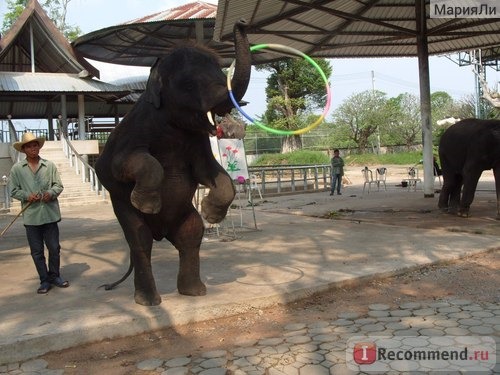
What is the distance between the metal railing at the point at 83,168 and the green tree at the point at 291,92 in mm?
20592

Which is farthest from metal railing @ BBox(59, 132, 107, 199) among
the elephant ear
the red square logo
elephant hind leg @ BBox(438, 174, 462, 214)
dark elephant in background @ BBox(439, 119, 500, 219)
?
the red square logo

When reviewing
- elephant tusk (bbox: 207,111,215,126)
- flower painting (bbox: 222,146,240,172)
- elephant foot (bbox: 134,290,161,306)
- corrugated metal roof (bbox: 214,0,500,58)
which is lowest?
elephant foot (bbox: 134,290,161,306)

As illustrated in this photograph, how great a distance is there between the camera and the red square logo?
373cm

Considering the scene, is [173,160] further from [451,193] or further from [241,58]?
[451,193]

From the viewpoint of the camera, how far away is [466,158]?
1109 centimetres

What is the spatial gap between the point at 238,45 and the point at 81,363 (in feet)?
8.82

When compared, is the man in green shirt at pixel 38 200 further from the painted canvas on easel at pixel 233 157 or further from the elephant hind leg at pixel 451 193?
the elephant hind leg at pixel 451 193

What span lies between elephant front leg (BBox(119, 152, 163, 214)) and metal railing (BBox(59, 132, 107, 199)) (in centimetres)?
1531

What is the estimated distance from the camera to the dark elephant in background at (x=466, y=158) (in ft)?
34.7

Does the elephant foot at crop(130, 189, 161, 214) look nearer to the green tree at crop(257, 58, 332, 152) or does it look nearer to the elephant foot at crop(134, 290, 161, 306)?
the elephant foot at crop(134, 290, 161, 306)

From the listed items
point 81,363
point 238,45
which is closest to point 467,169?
point 238,45

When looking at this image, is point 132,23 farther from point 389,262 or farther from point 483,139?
point 389,262

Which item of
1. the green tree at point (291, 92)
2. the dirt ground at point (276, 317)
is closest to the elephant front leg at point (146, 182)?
the dirt ground at point (276, 317)

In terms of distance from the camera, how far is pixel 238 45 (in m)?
4.12
